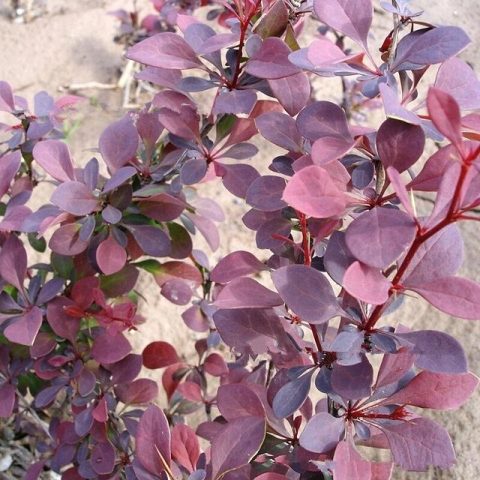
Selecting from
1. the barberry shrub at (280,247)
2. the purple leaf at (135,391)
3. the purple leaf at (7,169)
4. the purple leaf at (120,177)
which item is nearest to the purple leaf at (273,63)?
the barberry shrub at (280,247)

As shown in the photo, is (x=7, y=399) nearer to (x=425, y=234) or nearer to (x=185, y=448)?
(x=185, y=448)

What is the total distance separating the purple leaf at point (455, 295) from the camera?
0.57 metres

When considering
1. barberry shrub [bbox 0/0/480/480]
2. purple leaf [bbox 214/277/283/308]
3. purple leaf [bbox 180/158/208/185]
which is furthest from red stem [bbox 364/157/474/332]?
purple leaf [bbox 180/158/208/185]

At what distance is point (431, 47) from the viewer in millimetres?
650

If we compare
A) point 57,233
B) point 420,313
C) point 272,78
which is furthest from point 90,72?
point 272,78

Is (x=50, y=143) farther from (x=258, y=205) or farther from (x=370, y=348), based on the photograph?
(x=370, y=348)

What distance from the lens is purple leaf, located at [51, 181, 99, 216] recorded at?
852 millimetres

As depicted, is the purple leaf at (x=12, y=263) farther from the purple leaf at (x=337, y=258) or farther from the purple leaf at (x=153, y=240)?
the purple leaf at (x=337, y=258)

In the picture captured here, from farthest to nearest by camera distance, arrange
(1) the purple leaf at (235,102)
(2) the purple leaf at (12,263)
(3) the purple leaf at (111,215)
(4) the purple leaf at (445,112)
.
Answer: (2) the purple leaf at (12,263) < (3) the purple leaf at (111,215) < (1) the purple leaf at (235,102) < (4) the purple leaf at (445,112)

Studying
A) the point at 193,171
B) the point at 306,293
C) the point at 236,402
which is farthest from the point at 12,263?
the point at 306,293

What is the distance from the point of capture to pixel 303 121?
Result: 66 cm

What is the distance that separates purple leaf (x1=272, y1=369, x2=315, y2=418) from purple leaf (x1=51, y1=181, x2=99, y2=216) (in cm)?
38

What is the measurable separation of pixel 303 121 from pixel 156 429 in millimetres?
370

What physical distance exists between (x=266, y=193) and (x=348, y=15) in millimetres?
214
